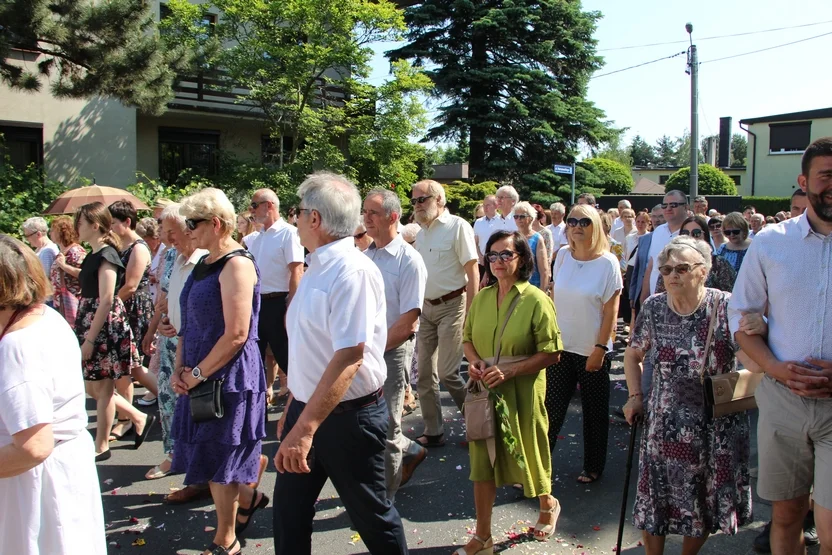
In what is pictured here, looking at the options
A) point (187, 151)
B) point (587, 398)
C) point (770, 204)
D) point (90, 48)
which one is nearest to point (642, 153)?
point (770, 204)

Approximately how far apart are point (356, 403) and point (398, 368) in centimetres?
148

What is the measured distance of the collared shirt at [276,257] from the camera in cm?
640

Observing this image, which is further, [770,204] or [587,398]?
[770,204]

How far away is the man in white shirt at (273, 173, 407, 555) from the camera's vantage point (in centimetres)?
281

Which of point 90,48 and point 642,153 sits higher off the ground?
point 642,153

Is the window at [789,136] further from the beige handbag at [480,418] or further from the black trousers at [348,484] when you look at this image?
the black trousers at [348,484]

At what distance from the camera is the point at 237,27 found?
724 inches

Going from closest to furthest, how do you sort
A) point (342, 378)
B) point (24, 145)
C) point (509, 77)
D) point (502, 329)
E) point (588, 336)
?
point (342, 378) < point (502, 329) < point (588, 336) < point (24, 145) < point (509, 77)

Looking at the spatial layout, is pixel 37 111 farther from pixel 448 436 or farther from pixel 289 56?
pixel 448 436

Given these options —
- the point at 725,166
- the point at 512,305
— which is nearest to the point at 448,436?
the point at 512,305

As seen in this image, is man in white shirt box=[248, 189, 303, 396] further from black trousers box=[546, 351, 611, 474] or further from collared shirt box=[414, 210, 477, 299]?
black trousers box=[546, 351, 611, 474]

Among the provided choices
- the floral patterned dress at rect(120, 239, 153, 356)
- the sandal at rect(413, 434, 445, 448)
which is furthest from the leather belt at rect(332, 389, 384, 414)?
the floral patterned dress at rect(120, 239, 153, 356)

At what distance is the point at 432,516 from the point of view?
4.42 metres

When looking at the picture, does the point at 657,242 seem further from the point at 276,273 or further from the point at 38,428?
the point at 38,428
